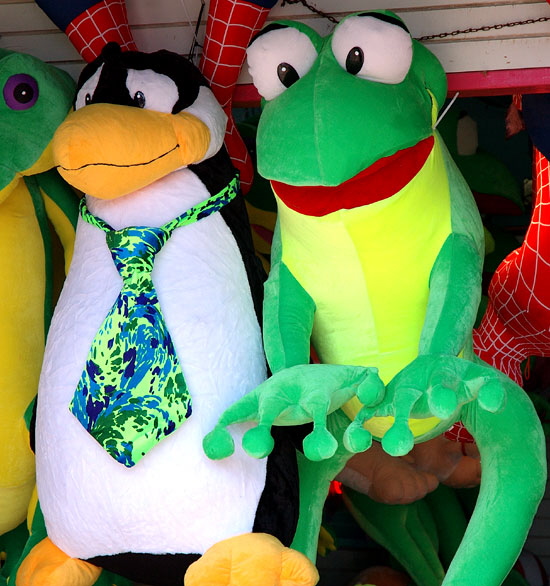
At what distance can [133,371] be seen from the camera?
168 cm

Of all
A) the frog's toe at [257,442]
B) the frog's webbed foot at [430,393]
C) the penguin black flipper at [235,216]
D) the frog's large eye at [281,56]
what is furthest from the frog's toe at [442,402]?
the frog's large eye at [281,56]

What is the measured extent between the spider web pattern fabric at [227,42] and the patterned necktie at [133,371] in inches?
12.8

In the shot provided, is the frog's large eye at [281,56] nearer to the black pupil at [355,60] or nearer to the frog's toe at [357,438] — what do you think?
the black pupil at [355,60]

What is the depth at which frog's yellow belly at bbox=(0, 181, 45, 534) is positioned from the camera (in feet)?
6.34

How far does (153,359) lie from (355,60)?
0.56m

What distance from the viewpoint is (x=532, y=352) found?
2135 mm

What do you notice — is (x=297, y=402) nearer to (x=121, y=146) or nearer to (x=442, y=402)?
(x=442, y=402)

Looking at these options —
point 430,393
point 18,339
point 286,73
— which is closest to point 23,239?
point 18,339

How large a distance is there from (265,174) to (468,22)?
52 cm

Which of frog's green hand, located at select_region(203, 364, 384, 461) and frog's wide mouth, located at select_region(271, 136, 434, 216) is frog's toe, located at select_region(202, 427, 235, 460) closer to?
frog's green hand, located at select_region(203, 364, 384, 461)

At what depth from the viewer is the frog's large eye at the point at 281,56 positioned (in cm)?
165

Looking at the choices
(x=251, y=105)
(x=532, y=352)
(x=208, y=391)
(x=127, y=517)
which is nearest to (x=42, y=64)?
(x=251, y=105)

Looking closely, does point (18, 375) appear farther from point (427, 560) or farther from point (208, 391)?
point (427, 560)

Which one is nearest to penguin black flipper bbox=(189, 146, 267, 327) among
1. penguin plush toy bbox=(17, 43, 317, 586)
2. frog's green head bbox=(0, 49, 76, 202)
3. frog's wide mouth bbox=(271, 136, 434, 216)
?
penguin plush toy bbox=(17, 43, 317, 586)
